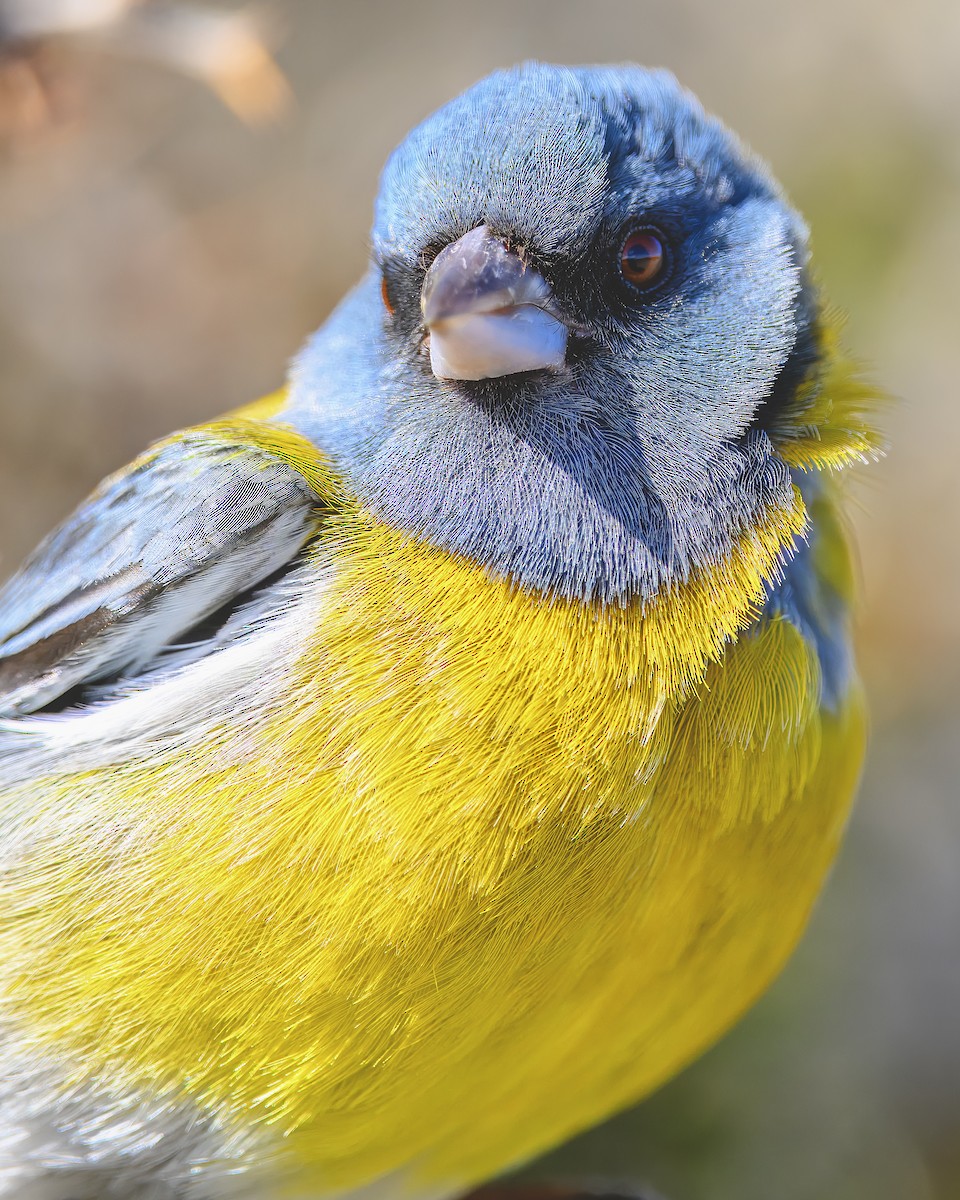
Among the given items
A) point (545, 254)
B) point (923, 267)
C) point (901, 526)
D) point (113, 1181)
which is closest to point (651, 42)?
point (923, 267)

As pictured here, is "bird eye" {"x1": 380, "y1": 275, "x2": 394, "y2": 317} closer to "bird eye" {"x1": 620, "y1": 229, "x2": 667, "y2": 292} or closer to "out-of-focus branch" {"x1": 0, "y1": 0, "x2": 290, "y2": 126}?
"bird eye" {"x1": 620, "y1": 229, "x2": 667, "y2": 292}

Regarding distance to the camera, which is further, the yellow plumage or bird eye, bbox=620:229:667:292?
bird eye, bbox=620:229:667:292

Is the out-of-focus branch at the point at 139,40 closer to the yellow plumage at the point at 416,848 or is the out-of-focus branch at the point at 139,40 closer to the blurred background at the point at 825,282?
the blurred background at the point at 825,282

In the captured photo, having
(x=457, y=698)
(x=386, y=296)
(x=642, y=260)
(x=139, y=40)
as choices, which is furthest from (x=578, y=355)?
(x=139, y=40)

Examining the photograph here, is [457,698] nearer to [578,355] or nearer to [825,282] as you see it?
[578,355]

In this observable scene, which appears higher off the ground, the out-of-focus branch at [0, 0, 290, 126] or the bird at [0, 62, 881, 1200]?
the out-of-focus branch at [0, 0, 290, 126]

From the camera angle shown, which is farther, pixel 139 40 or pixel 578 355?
pixel 139 40

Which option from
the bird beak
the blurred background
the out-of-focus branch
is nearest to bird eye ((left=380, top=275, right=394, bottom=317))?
the bird beak
